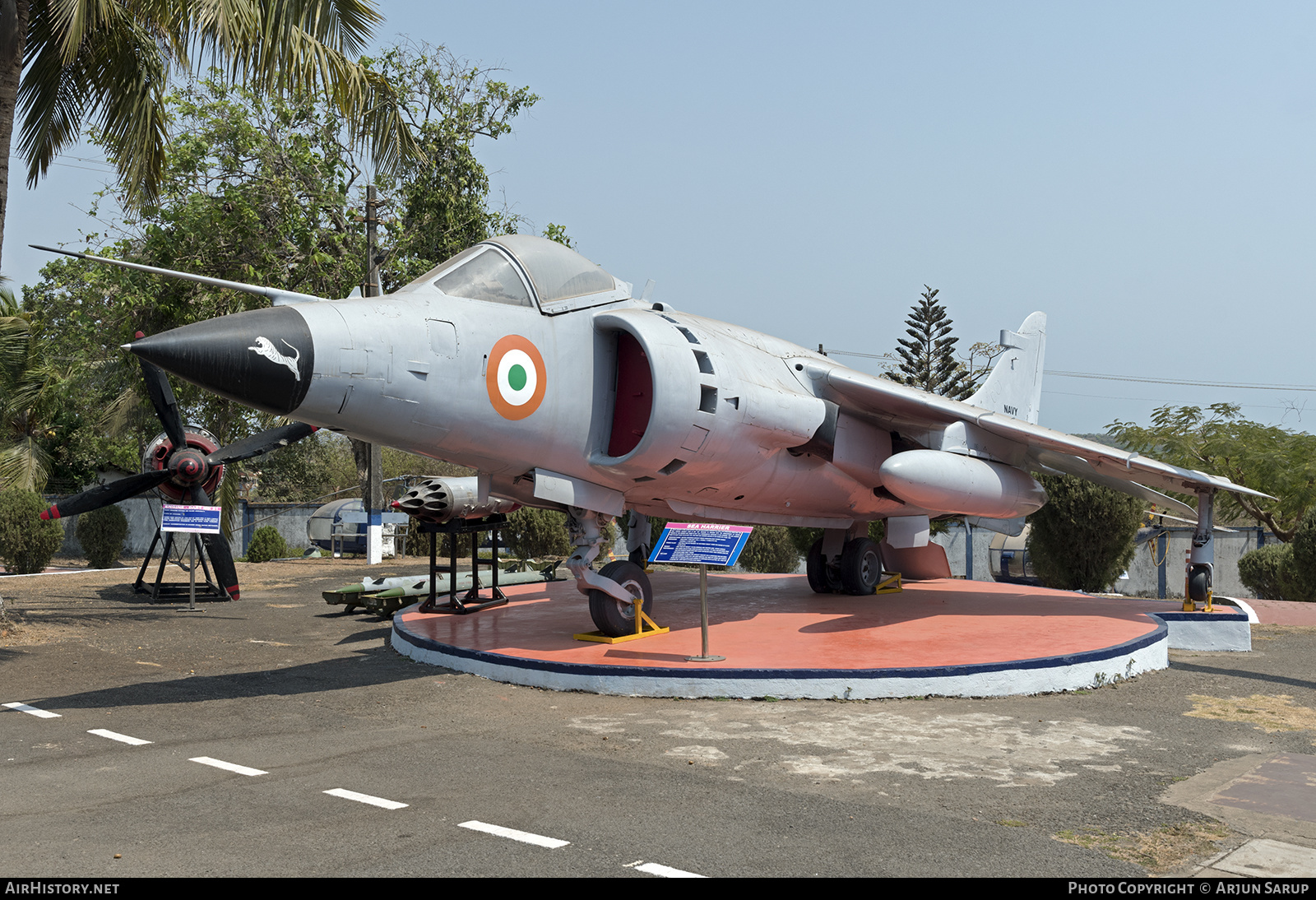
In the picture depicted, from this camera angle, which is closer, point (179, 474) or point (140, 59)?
point (140, 59)

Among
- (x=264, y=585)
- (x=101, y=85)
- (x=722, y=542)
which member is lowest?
(x=264, y=585)

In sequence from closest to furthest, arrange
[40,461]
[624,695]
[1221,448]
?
1. [624,695]
2. [40,461]
3. [1221,448]

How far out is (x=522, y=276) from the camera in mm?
9273

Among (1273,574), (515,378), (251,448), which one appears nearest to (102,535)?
(251,448)

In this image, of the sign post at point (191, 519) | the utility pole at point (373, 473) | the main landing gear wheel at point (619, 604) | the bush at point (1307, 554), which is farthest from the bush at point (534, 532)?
the bush at point (1307, 554)

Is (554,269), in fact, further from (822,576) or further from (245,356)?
(822,576)

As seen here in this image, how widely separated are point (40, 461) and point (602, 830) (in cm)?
2934

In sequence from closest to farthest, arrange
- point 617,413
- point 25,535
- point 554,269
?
1. point 554,269
2. point 617,413
3. point 25,535

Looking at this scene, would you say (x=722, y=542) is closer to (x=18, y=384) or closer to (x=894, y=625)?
(x=894, y=625)

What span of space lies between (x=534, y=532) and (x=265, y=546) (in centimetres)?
814

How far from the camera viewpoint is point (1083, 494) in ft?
64.5

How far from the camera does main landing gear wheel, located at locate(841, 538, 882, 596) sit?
14070 mm

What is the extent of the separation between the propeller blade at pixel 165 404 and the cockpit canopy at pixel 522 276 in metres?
9.67

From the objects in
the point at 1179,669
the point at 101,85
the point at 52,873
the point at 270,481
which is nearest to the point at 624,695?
the point at 52,873
